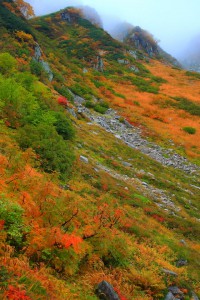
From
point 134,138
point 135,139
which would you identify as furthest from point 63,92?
point 135,139

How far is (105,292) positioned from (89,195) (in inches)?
252

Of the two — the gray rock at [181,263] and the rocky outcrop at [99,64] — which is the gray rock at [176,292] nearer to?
the gray rock at [181,263]

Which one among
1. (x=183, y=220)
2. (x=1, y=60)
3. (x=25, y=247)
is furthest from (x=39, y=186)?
(x=1, y=60)

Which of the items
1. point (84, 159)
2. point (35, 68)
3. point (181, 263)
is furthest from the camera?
point (35, 68)

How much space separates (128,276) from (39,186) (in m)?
3.39

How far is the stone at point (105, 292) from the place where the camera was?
20.7 ft

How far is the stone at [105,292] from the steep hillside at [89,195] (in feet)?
0.09

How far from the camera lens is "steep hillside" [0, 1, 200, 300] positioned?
6.37 meters

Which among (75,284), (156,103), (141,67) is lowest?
(75,284)

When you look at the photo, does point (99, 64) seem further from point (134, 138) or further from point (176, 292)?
point (176, 292)

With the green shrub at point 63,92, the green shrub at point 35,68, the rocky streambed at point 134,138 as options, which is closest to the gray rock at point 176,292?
the rocky streambed at point 134,138

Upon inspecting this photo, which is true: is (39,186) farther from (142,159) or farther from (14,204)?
(142,159)

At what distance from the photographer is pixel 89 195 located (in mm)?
12664

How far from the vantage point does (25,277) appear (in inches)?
203
